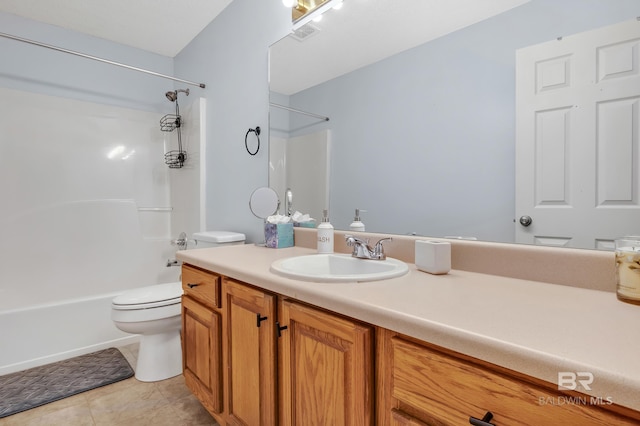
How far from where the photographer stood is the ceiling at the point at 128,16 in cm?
216

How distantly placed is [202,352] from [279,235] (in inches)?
24.5

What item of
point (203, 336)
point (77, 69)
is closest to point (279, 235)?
point (203, 336)

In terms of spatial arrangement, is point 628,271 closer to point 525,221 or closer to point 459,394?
point 525,221

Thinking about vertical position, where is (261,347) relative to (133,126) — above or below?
below

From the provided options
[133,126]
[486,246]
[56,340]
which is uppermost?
[133,126]

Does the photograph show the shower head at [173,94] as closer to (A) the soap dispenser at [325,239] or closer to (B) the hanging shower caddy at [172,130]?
(B) the hanging shower caddy at [172,130]

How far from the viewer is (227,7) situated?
221 centimetres

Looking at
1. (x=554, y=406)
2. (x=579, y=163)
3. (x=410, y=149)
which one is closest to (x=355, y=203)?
(x=410, y=149)

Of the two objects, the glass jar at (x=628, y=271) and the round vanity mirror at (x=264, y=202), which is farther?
the round vanity mirror at (x=264, y=202)

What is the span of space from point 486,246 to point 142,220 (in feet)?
9.12

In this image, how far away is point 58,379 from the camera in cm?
195

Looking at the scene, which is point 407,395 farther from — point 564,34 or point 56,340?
point 56,340

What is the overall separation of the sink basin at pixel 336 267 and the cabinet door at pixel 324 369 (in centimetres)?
9

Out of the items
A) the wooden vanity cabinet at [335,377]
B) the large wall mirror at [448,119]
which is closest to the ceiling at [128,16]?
the large wall mirror at [448,119]
